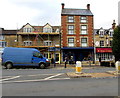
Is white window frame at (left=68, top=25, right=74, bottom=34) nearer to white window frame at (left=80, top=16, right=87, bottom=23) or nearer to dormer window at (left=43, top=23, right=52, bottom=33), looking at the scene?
white window frame at (left=80, top=16, right=87, bottom=23)

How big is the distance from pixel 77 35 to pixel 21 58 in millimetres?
15941

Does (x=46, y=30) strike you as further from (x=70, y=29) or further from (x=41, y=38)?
(x=70, y=29)

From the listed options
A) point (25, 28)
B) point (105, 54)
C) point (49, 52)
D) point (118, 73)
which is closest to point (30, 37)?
point (25, 28)

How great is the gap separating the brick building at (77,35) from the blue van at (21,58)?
12202 mm

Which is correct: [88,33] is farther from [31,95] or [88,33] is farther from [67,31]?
[31,95]

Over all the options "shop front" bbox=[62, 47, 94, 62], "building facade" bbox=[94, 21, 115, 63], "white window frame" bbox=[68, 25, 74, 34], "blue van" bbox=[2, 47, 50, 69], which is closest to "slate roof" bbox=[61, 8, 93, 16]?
"white window frame" bbox=[68, 25, 74, 34]

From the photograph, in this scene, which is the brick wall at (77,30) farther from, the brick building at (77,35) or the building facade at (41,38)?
the building facade at (41,38)

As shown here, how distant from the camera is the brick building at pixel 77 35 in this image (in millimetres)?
35531

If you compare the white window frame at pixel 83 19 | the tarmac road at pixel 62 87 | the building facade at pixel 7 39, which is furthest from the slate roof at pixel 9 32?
the tarmac road at pixel 62 87

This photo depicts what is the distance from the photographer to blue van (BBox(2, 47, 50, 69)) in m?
22.9

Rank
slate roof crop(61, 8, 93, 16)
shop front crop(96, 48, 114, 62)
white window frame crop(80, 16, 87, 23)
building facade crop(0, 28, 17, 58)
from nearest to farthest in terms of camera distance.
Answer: shop front crop(96, 48, 114, 62) → white window frame crop(80, 16, 87, 23) → slate roof crop(61, 8, 93, 16) → building facade crop(0, 28, 17, 58)

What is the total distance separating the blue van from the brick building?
12202 mm

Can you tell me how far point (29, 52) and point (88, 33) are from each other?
16.7 m

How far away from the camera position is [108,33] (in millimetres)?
38344
